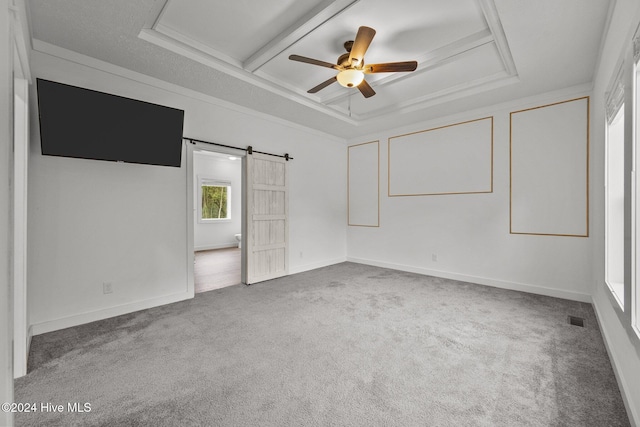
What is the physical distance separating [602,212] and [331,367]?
2.96 m

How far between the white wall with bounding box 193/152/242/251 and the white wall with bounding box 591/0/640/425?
7252 mm

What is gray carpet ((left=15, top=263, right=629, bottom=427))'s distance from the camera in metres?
1.60

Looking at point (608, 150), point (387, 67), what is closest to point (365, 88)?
point (387, 67)

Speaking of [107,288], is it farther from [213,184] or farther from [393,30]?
[213,184]

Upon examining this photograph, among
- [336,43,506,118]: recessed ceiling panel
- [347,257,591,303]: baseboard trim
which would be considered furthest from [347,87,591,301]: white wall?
[336,43,506,118]: recessed ceiling panel

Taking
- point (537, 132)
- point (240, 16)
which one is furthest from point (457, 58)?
point (240, 16)

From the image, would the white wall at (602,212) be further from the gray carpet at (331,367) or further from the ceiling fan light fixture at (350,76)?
the ceiling fan light fixture at (350,76)

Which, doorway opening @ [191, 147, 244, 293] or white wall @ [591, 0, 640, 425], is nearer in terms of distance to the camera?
white wall @ [591, 0, 640, 425]

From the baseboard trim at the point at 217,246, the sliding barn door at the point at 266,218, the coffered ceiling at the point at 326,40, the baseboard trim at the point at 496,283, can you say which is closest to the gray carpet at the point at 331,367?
the baseboard trim at the point at 496,283

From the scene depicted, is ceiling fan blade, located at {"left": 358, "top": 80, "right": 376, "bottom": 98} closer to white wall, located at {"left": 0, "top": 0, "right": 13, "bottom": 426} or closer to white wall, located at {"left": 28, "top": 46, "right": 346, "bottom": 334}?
white wall, located at {"left": 28, "top": 46, "right": 346, "bottom": 334}

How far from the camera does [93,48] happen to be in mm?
2717

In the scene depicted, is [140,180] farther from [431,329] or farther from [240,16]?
[431,329]

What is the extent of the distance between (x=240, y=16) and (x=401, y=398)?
10.5 feet

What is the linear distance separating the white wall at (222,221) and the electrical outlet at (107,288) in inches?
190
